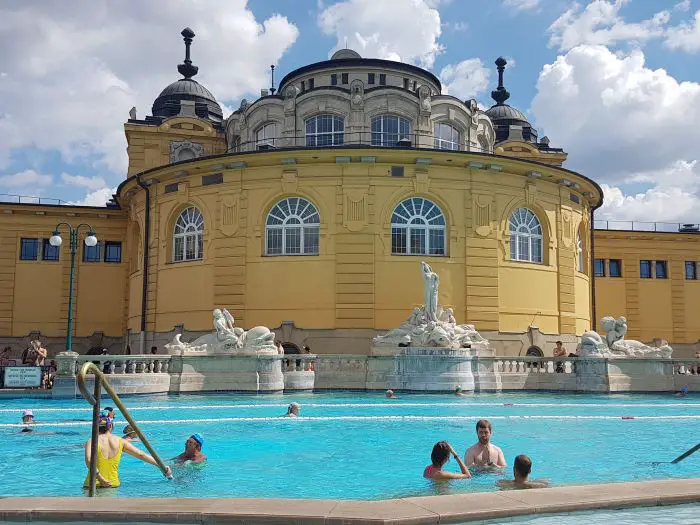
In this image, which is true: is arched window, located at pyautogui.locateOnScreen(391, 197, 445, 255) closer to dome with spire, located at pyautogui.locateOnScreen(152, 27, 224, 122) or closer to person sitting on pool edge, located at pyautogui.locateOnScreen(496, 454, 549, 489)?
dome with spire, located at pyautogui.locateOnScreen(152, 27, 224, 122)

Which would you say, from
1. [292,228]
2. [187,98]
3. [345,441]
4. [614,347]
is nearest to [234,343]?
[292,228]

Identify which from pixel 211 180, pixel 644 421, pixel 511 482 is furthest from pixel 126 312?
pixel 511 482

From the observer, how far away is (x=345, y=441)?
1412cm

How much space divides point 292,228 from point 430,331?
8819 millimetres

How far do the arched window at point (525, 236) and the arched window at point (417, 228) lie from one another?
3.51 m

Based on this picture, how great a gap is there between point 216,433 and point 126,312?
25.6 metres

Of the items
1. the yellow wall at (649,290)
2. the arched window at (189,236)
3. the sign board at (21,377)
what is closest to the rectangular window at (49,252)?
the arched window at (189,236)

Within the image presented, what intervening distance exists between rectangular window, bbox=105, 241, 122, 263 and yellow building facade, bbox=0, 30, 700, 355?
10 centimetres

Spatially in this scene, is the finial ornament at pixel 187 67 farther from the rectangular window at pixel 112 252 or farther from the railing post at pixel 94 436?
the railing post at pixel 94 436

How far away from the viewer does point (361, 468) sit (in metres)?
11.5

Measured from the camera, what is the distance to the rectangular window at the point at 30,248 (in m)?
39.3

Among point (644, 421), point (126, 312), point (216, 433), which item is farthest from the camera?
point (126, 312)

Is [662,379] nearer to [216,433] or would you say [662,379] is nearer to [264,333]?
[264,333]

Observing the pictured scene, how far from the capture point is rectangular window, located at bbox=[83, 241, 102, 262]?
39.6 metres
